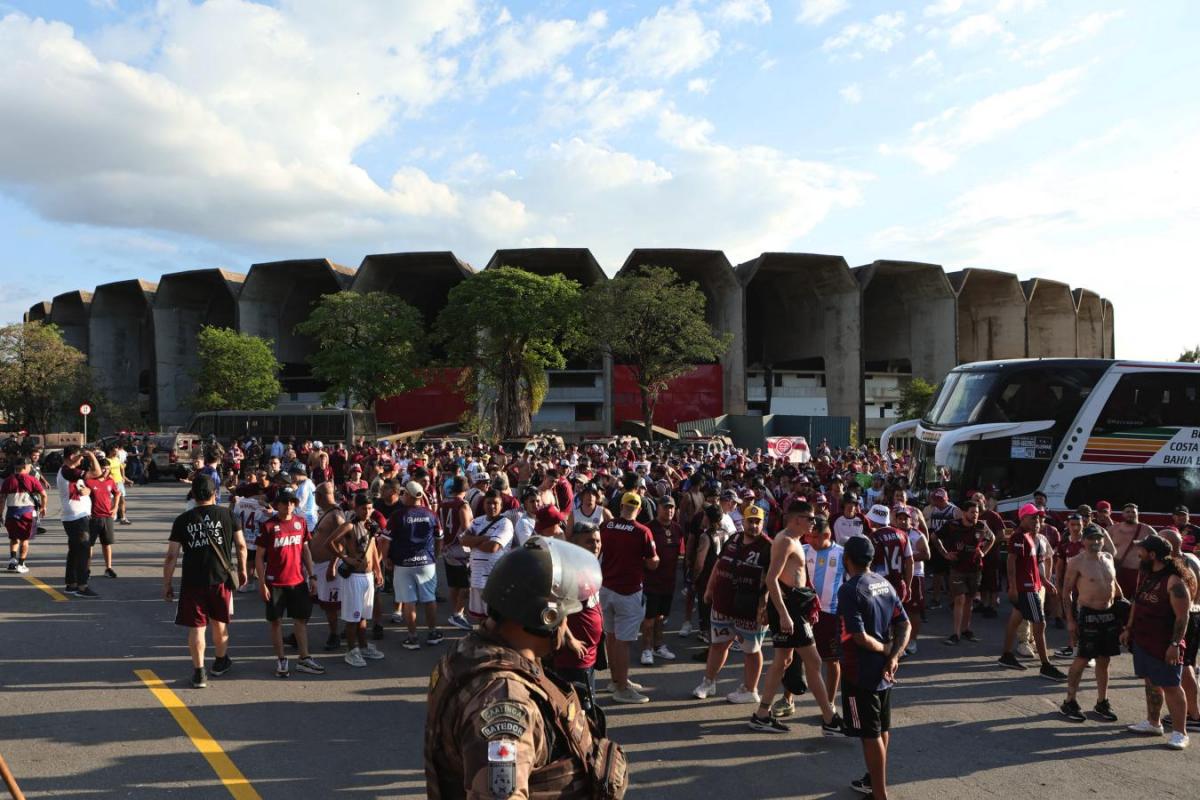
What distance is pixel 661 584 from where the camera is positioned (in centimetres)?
777

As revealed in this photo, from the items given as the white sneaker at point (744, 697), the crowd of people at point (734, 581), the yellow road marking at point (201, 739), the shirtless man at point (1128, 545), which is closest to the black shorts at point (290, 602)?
the crowd of people at point (734, 581)

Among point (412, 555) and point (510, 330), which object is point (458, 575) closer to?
point (412, 555)

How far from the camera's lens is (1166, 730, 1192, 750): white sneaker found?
581cm

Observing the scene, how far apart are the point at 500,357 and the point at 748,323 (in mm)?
30896

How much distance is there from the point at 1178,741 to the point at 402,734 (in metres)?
5.70

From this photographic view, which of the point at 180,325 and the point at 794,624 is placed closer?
the point at 794,624

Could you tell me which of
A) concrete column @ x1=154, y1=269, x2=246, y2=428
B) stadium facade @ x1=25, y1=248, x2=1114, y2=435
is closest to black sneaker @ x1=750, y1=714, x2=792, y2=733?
stadium facade @ x1=25, y1=248, x2=1114, y2=435

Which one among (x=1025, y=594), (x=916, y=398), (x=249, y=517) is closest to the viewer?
(x=1025, y=594)

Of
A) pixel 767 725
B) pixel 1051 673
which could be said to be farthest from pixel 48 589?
pixel 1051 673

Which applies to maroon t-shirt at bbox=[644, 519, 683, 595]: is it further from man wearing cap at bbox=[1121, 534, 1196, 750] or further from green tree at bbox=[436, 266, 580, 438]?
green tree at bbox=[436, 266, 580, 438]

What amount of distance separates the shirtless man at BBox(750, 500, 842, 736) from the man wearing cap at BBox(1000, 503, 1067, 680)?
2.96 meters

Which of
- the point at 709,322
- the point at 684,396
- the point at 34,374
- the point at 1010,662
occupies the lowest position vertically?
the point at 1010,662

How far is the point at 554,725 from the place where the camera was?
2043 mm

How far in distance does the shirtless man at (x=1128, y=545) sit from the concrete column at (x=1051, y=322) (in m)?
61.7
